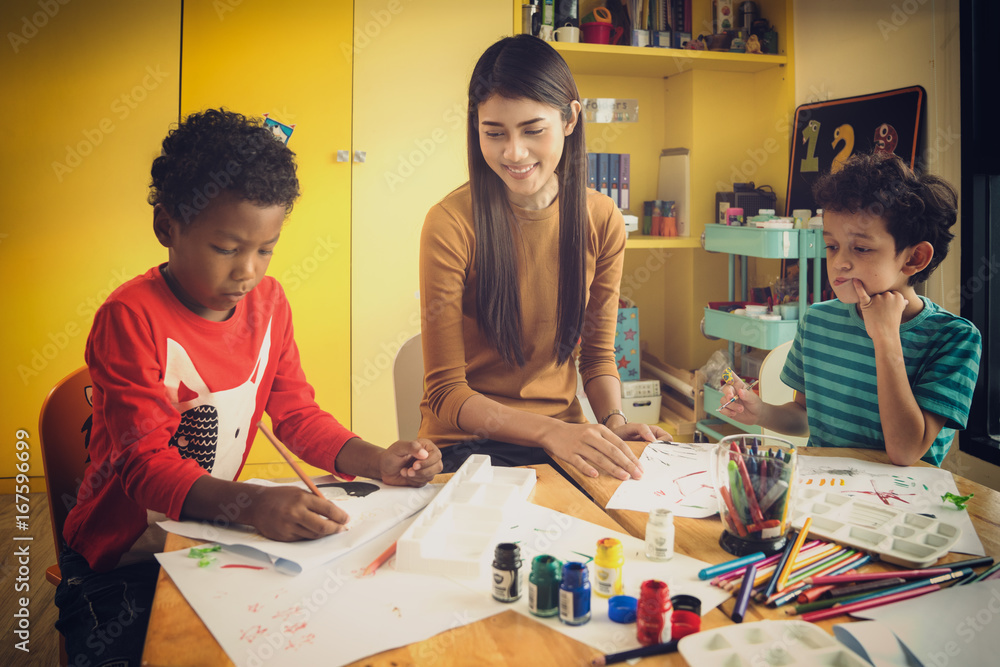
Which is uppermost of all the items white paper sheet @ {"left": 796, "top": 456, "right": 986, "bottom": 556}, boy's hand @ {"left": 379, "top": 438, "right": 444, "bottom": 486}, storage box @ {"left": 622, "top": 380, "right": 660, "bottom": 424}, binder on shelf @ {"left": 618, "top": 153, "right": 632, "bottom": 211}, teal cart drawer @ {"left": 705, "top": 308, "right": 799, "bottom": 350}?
binder on shelf @ {"left": 618, "top": 153, "right": 632, "bottom": 211}

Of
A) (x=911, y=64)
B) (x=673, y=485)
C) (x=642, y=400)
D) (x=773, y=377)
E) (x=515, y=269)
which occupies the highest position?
(x=911, y=64)

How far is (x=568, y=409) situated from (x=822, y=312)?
557mm

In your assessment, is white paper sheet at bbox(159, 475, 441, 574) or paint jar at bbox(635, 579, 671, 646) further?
Answer: white paper sheet at bbox(159, 475, 441, 574)

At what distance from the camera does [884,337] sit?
4.18 feet

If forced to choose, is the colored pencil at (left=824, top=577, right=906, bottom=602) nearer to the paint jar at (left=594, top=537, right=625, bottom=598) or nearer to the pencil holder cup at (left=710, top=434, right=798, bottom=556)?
the pencil holder cup at (left=710, top=434, right=798, bottom=556)

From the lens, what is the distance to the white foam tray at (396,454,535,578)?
0.83 m

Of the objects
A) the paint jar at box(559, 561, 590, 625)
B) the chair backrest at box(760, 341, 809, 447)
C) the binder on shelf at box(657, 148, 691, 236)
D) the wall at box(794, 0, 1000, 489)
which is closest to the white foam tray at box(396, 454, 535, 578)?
the paint jar at box(559, 561, 590, 625)

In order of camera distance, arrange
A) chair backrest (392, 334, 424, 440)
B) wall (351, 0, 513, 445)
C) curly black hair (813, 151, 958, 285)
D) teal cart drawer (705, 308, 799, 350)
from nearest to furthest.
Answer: curly black hair (813, 151, 958, 285) → chair backrest (392, 334, 424, 440) → teal cart drawer (705, 308, 799, 350) → wall (351, 0, 513, 445)

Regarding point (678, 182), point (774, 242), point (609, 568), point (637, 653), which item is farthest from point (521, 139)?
point (678, 182)

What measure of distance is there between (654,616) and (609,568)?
0.10m

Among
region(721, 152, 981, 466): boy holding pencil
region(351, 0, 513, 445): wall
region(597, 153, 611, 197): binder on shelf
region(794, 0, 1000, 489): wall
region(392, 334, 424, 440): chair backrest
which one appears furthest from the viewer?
region(597, 153, 611, 197): binder on shelf

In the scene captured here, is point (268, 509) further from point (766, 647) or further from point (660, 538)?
point (766, 647)

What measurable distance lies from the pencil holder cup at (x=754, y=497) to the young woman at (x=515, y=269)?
413mm

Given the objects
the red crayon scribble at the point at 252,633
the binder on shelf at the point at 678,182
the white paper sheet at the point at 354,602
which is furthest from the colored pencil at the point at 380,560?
the binder on shelf at the point at 678,182
